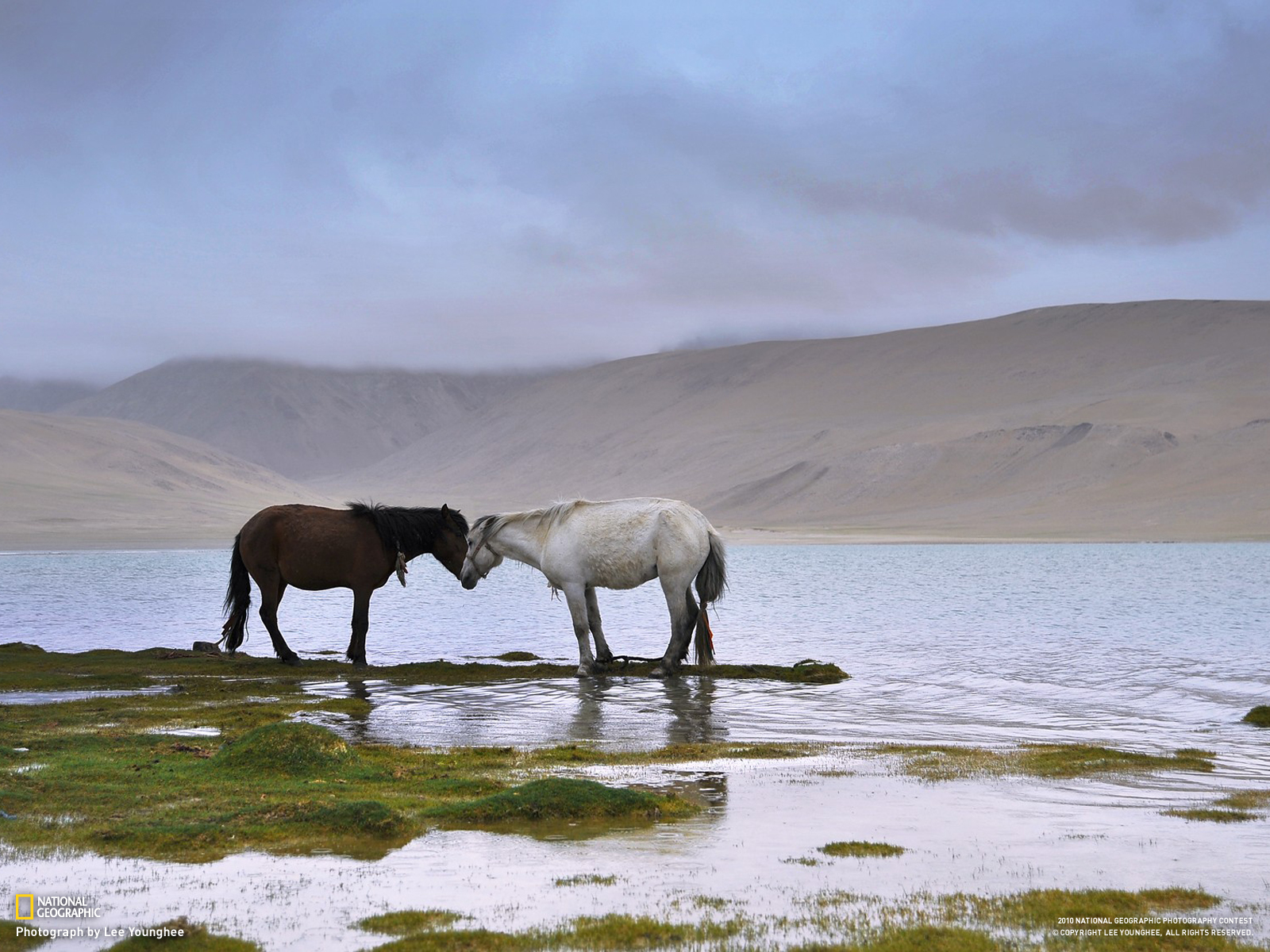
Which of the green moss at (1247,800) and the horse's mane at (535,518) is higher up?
the horse's mane at (535,518)

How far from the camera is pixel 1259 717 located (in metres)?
14.2

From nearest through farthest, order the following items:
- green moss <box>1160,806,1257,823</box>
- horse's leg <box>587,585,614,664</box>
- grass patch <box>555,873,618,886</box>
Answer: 1. grass patch <box>555,873,618,886</box>
2. green moss <box>1160,806,1257,823</box>
3. horse's leg <box>587,585,614,664</box>

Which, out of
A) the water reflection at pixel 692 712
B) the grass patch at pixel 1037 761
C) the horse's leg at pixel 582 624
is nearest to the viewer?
the grass patch at pixel 1037 761

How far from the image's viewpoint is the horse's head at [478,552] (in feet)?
62.3

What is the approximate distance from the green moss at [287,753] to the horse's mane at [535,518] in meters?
8.26

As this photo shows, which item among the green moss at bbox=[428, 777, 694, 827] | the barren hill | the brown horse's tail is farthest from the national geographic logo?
the barren hill

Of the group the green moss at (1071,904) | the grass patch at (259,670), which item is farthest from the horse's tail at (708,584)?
the green moss at (1071,904)

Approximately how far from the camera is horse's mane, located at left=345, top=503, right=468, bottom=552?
18.6 meters

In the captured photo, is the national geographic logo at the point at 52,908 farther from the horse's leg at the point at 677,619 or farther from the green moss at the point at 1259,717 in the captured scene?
the green moss at the point at 1259,717

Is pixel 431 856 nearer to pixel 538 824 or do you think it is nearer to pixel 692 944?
pixel 538 824

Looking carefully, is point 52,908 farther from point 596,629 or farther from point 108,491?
point 108,491

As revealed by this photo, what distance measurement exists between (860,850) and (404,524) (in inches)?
490

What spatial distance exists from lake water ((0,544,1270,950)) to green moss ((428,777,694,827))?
0.38 meters

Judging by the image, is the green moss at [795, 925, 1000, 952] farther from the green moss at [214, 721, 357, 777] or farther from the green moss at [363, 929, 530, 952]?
the green moss at [214, 721, 357, 777]
